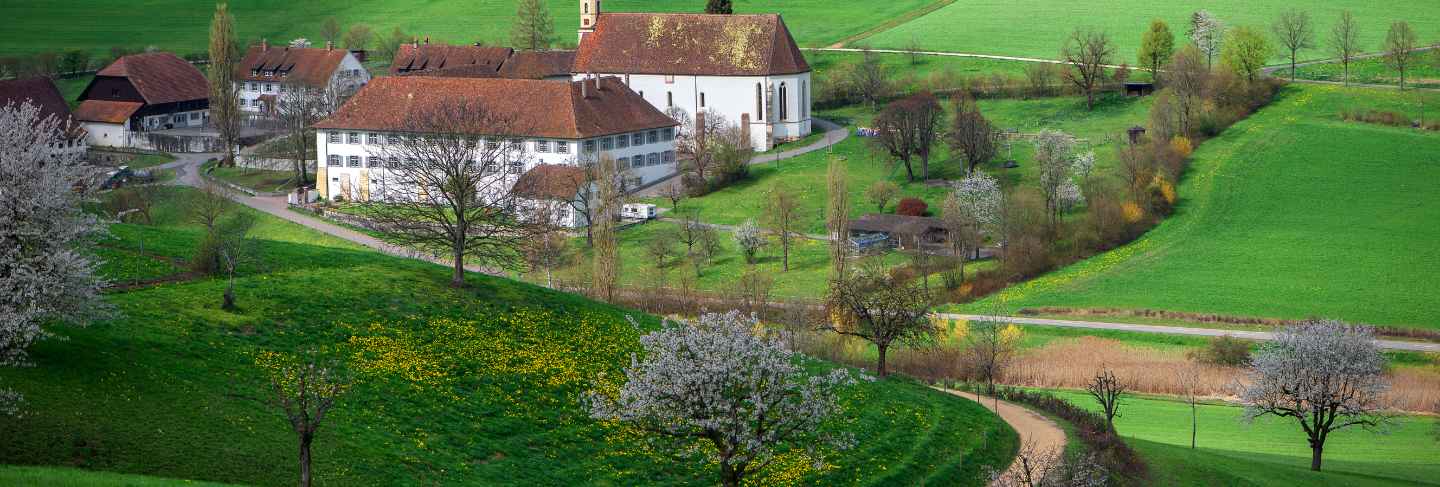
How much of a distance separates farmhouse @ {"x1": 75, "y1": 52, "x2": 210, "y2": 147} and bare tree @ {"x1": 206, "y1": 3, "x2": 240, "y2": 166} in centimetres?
803

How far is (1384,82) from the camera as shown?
11538 centimetres

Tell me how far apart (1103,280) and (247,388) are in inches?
1987

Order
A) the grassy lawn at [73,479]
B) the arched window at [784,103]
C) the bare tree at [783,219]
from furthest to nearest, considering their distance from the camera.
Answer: the arched window at [784,103] → the bare tree at [783,219] → the grassy lawn at [73,479]

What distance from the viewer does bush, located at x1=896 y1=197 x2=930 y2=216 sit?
91000 mm

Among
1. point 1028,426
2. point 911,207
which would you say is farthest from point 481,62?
point 1028,426

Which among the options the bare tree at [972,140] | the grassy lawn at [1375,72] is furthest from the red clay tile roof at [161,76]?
the grassy lawn at [1375,72]

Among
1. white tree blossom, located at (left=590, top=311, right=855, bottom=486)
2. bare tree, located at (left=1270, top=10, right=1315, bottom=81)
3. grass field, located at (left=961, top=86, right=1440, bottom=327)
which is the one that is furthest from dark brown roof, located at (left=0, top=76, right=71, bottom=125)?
bare tree, located at (left=1270, top=10, right=1315, bottom=81)

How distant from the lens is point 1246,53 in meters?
115

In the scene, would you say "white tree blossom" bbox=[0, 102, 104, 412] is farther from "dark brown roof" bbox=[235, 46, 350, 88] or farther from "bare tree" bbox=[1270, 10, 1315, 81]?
"bare tree" bbox=[1270, 10, 1315, 81]

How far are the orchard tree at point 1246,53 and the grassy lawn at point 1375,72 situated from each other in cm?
552

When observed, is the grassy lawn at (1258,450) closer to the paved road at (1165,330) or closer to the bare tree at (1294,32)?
the paved road at (1165,330)

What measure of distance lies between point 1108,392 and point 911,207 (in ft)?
147

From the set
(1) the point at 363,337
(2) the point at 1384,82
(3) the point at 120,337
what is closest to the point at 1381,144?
(2) the point at 1384,82

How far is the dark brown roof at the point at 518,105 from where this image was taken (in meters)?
99.2
